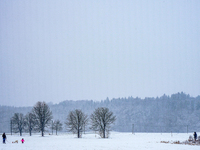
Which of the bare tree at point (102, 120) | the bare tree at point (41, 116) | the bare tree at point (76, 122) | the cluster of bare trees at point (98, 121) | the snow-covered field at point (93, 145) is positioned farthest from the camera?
the bare tree at point (41, 116)

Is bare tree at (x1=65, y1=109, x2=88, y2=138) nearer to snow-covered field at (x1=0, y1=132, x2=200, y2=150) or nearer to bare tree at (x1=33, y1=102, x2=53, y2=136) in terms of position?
bare tree at (x1=33, y1=102, x2=53, y2=136)

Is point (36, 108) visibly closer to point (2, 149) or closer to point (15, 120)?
point (15, 120)

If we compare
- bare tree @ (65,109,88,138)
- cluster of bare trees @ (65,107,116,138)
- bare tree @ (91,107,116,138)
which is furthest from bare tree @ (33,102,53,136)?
bare tree @ (91,107,116,138)

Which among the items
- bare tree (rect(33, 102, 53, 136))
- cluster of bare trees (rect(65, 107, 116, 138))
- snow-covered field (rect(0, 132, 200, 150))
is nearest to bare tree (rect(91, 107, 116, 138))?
cluster of bare trees (rect(65, 107, 116, 138))

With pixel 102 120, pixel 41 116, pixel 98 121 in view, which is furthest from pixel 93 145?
pixel 41 116

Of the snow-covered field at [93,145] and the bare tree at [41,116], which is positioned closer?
the snow-covered field at [93,145]

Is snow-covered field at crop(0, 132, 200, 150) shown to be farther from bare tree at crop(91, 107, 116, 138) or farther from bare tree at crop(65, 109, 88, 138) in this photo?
bare tree at crop(65, 109, 88, 138)

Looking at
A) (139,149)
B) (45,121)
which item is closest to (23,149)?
(139,149)

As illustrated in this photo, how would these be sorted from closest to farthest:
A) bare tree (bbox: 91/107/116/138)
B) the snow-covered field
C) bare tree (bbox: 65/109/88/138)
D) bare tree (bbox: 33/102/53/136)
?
the snow-covered field → bare tree (bbox: 91/107/116/138) → bare tree (bbox: 65/109/88/138) → bare tree (bbox: 33/102/53/136)

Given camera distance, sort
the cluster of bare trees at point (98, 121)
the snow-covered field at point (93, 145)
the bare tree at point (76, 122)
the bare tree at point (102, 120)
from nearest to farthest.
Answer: the snow-covered field at point (93, 145) < the bare tree at point (102, 120) < the cluster of bare trees at point (98, 121) < the bare tree at point (76, 122)

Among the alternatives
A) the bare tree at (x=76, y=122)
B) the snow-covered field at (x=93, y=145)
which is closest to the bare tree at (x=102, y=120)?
the bare tree at (x=76, y=122)

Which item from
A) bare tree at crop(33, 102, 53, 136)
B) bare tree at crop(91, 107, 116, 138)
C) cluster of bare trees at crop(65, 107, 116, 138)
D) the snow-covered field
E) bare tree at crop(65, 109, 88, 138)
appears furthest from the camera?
bare tree at crop(33, 102, 53, 136)

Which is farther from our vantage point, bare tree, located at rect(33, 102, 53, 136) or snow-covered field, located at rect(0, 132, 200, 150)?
bare tree, located at rect(33, 102, 53, 136)

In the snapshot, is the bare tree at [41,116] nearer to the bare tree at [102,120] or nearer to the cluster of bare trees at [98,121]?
the cluster of bare trees at [98,121]
